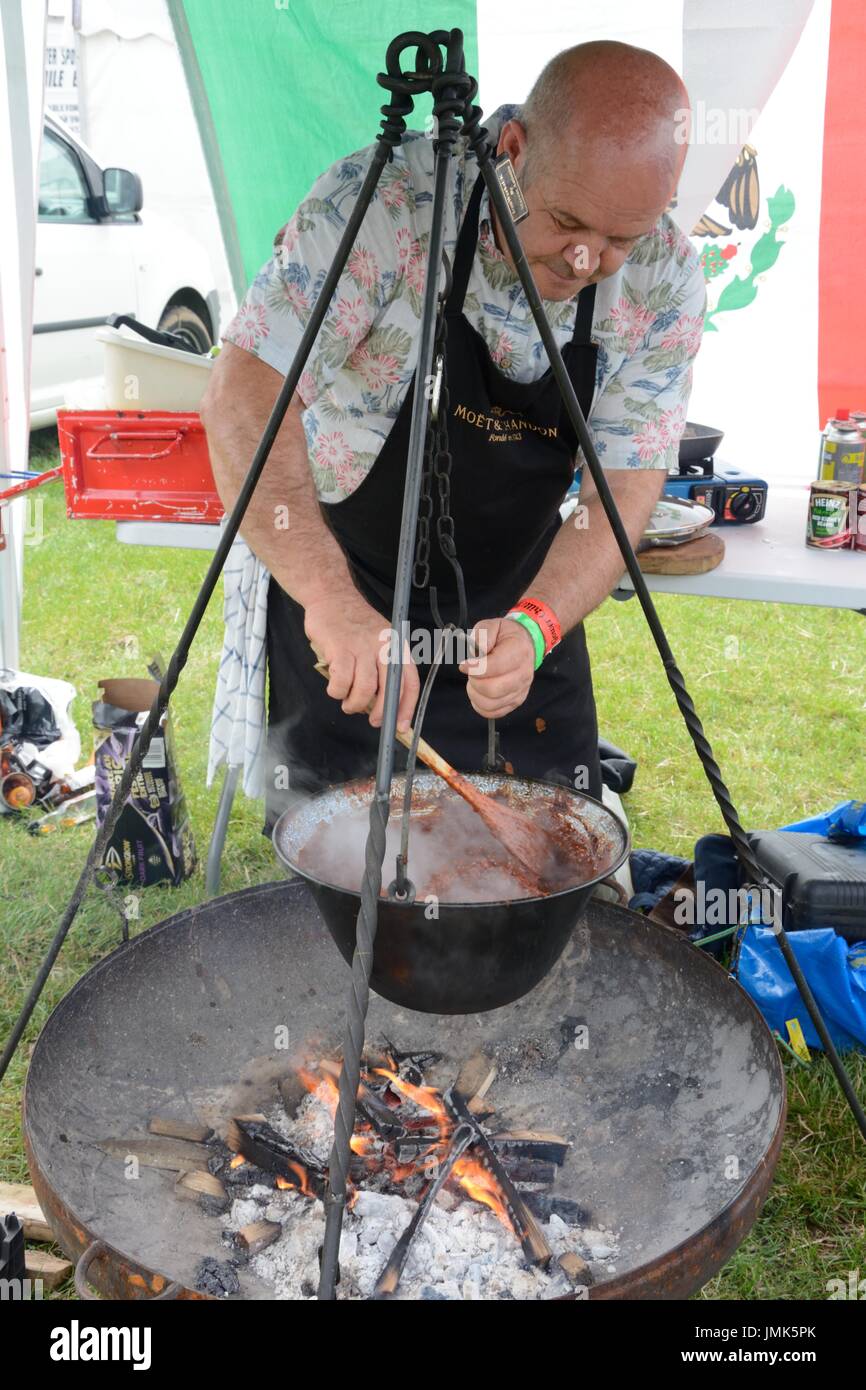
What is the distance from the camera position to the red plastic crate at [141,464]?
2871 mm

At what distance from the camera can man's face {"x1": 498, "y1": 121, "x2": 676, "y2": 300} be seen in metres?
1.69

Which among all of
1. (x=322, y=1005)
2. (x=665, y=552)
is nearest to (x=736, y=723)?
(x=665, y=552)

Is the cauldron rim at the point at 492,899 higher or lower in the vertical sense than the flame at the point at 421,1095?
higher

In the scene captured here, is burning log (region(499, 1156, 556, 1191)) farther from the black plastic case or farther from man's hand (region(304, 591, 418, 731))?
the black plastic case

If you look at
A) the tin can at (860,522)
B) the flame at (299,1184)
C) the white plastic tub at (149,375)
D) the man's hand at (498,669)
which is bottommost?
the flame at (299,1184)

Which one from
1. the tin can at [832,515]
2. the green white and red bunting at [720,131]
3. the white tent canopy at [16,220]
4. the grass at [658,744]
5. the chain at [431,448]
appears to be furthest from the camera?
the green white and red bunting at [720,131]

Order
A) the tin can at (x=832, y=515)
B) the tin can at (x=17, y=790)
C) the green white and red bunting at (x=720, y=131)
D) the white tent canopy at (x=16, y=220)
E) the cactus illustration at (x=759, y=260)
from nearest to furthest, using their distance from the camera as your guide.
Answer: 1. the tin can at (x=832, y=515)
2. the white tent canopy at (x=16, y=220)
3. the green white and red bunting at (x=720, y=131)
4. the tin can at (x=17, y=790)
5. the cactus illustration at (x=759, y=260)

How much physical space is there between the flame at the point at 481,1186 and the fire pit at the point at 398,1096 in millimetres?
11

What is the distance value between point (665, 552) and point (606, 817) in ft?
3.62

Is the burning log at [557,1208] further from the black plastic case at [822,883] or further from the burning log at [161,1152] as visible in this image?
the black plastic case at [822,883]

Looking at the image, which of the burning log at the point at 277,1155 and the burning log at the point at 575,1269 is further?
the burning log at the point at 277,1155

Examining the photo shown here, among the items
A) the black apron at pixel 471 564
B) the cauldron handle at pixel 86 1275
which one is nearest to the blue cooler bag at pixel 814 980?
the black apron at pixel 471 564

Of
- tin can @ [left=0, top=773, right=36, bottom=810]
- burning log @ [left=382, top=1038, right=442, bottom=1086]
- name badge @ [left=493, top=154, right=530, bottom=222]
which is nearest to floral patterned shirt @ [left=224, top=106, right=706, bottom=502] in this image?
name badge @ [left=493, top=154, right=530, bottom=222]

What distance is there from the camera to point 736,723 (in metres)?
4.51
